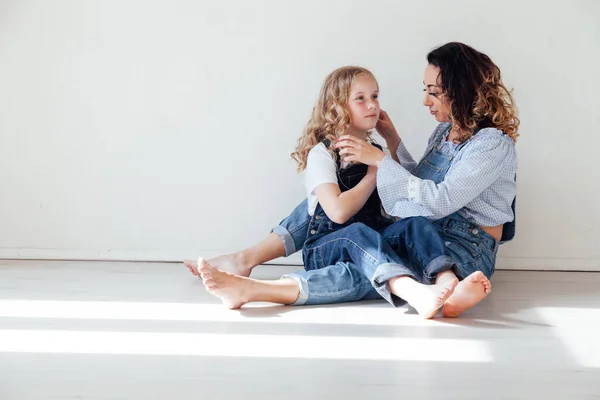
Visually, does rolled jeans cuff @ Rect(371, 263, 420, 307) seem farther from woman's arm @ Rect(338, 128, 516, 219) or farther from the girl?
woman's arm @ Rect(338, 128, 516, 219)

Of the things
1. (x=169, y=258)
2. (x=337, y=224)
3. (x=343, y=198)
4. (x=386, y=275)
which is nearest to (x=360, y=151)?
(x=343, y=198)

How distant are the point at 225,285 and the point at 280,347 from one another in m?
0.36

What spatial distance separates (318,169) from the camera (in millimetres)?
2229

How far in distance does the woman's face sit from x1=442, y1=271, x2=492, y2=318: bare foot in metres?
0.59

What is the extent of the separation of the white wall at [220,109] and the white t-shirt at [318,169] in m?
0.40

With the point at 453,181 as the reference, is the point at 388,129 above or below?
above

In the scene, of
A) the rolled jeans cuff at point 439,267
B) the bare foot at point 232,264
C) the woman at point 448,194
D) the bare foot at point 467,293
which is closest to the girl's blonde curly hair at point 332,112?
the woman at point 448,194

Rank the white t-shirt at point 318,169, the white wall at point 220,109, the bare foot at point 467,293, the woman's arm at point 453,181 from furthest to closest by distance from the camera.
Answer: the white wall at point 220,109 < the white t-shirt at point 318,169 < the woman's arm at point 453,181 < the bare foot at point 467,293

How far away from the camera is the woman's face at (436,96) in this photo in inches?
87.9

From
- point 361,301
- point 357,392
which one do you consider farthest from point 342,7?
point 357,392

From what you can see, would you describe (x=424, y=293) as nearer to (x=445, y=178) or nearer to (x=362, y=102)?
(x=445, y=178)

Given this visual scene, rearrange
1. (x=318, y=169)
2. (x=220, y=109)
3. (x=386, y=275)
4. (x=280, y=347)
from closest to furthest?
(x=280, y=347) < (x=386, y=275) < (x=318, y=169) < (x=220, y=109)

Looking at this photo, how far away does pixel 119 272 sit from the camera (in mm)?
2533

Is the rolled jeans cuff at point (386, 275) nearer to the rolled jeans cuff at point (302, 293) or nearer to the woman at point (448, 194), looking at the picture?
the woman at point (448, 194)
